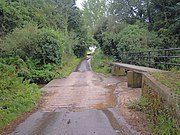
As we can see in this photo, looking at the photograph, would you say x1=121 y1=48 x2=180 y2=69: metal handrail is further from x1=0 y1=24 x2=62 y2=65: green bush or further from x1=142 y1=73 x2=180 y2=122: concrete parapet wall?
x1=0 y1=24 x2=62 y2=65: green bush

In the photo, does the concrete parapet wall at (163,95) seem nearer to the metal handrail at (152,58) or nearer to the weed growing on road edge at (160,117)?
the weed growing on road edge at (160,117)

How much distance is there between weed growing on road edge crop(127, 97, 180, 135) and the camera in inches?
183

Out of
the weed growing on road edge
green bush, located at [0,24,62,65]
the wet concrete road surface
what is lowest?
the wet concrete road surface

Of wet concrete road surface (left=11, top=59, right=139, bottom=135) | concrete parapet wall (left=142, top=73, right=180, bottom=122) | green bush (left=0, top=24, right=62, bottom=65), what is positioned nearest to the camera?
concrete parapet wall (left=142, top=73, right=180, bottom=122)

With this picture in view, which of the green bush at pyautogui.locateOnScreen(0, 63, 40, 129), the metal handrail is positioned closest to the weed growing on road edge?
the green bush at pyautogui.locateOnScreen(0, 63, 40, 129)

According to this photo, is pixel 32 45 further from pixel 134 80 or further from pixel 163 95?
pixel 163 95

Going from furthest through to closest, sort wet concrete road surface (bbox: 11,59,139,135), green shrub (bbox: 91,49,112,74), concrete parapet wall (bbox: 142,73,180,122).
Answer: green shrub (bbox: 91,49,112,74), wet concrete road surface (bbox: 11,59,139,135), concrete parapet wall (bbox: 142,73,180,122)

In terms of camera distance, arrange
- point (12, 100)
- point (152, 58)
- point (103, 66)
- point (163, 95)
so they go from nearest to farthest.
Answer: point (163, 95), point (12, 100), point (152, 58), point (103, 66)

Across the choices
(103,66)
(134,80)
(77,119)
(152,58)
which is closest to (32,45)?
(103,66)

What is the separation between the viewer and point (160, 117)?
5414 mm

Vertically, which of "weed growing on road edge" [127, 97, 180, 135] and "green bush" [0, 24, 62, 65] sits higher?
"green bush" [0, 24, 62, 65]

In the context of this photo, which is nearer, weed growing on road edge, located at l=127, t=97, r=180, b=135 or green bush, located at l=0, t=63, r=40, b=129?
weed growing on road edge, located at l=127, t=97, r=180, b=135

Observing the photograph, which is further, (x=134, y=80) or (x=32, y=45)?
(x=32, y=45)

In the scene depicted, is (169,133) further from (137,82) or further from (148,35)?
(148,35)
